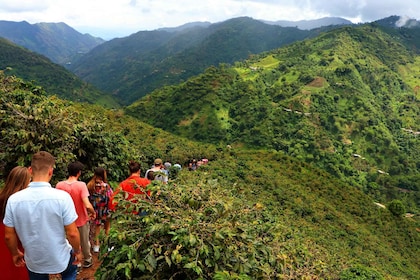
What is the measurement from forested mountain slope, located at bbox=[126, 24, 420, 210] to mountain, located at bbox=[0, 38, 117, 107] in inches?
1810

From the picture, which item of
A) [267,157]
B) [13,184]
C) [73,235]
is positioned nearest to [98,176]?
[13,184]

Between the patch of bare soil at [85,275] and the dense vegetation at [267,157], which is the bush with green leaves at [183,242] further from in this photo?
the patch of bare soil at [85,275]

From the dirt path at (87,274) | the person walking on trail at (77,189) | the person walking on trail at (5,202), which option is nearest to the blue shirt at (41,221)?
the person walking on trail at (5,202)

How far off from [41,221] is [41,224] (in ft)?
0.14

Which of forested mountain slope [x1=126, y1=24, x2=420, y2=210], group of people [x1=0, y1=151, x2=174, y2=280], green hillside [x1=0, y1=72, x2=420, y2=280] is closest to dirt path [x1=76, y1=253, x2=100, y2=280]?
green hillside [x1=0, y1=72, x2=420, y2=280]

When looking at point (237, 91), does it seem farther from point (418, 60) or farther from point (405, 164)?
point (418, 60)

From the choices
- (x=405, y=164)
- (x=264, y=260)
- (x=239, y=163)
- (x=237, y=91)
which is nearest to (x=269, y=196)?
(x=239, y=163)

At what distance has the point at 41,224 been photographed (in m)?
3.59

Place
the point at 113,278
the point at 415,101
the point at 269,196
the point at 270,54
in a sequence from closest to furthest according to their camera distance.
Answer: the point at 113,278 → the point at 269,196 → the point at 415,101 → the point at 270,54

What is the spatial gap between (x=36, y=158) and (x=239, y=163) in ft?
104

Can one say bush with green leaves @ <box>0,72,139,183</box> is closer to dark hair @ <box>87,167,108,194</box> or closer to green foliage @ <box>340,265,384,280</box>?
dark hair @ <box>87,167,108,194</box>

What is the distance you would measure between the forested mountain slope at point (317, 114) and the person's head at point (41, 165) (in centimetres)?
5699

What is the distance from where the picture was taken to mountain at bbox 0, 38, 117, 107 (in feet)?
347

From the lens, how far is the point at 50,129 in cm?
862
